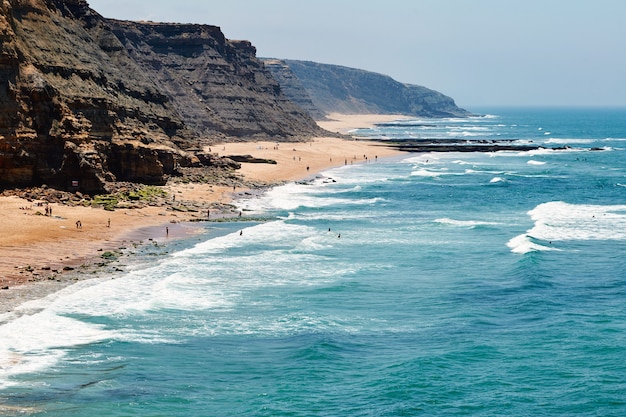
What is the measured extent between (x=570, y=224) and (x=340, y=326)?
30354 mm

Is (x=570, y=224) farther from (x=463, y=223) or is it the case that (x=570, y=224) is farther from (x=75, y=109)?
(x=75, y=109)

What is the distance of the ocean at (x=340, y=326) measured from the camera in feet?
81.8

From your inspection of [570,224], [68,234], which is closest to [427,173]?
[570,224]

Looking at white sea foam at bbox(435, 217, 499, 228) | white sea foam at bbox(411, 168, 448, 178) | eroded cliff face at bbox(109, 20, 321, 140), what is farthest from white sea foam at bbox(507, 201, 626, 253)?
eroded cliff face at bbox(109, 20, 321, 140)

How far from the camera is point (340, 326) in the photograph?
107 feet

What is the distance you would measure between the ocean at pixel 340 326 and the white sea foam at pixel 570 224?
29 centimetres

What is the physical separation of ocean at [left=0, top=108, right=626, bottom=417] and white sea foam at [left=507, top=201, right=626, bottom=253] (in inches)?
11.5

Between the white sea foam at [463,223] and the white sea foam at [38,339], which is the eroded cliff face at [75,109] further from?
the white sea foam at [38,339]

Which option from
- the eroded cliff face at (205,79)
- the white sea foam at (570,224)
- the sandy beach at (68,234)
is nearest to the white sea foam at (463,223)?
the white sea foam at (570,224)

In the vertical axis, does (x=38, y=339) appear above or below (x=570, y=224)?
below

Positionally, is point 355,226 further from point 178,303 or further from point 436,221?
point 178,303

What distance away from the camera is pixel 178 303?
1395 inches

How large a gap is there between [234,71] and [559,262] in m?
105

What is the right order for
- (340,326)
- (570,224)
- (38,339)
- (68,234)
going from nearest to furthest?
(38,339), (340,326), (68,234), (570,224)
